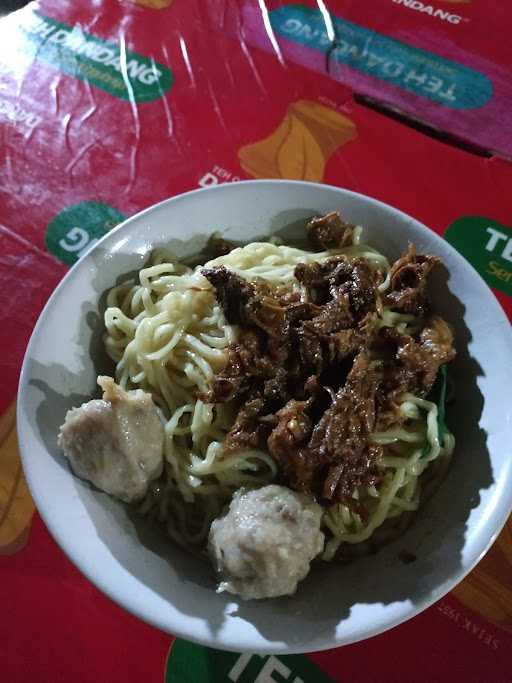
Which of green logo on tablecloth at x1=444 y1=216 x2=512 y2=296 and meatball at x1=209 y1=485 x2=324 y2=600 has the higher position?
green logo on tablecloth at x1=444 y1=216 x2=512 y2=296

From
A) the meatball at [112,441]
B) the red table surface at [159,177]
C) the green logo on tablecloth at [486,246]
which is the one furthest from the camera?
the green logo on tablecloth at [486,246]

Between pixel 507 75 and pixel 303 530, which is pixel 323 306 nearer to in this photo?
pixel 303 530

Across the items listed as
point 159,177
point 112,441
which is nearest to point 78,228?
point 159,177

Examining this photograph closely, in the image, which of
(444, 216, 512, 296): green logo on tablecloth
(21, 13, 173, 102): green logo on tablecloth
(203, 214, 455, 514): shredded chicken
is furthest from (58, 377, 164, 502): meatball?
(21, 13, 173, 102): green logo on tablecloth

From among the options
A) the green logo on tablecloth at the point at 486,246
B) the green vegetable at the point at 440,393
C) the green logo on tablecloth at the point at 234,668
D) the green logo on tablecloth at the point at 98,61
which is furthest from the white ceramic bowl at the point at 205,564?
the green logo on tablecloth at the point at 98,61

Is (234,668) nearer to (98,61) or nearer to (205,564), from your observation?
(205,564)

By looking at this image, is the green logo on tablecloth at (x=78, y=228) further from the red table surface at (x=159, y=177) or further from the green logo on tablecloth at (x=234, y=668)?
the green logo on tablecloth at (x=234, y=668)

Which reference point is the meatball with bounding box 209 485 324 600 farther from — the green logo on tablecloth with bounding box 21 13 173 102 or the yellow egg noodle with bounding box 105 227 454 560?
the green logo on tablecloth with bounding box 21 13 173 102
